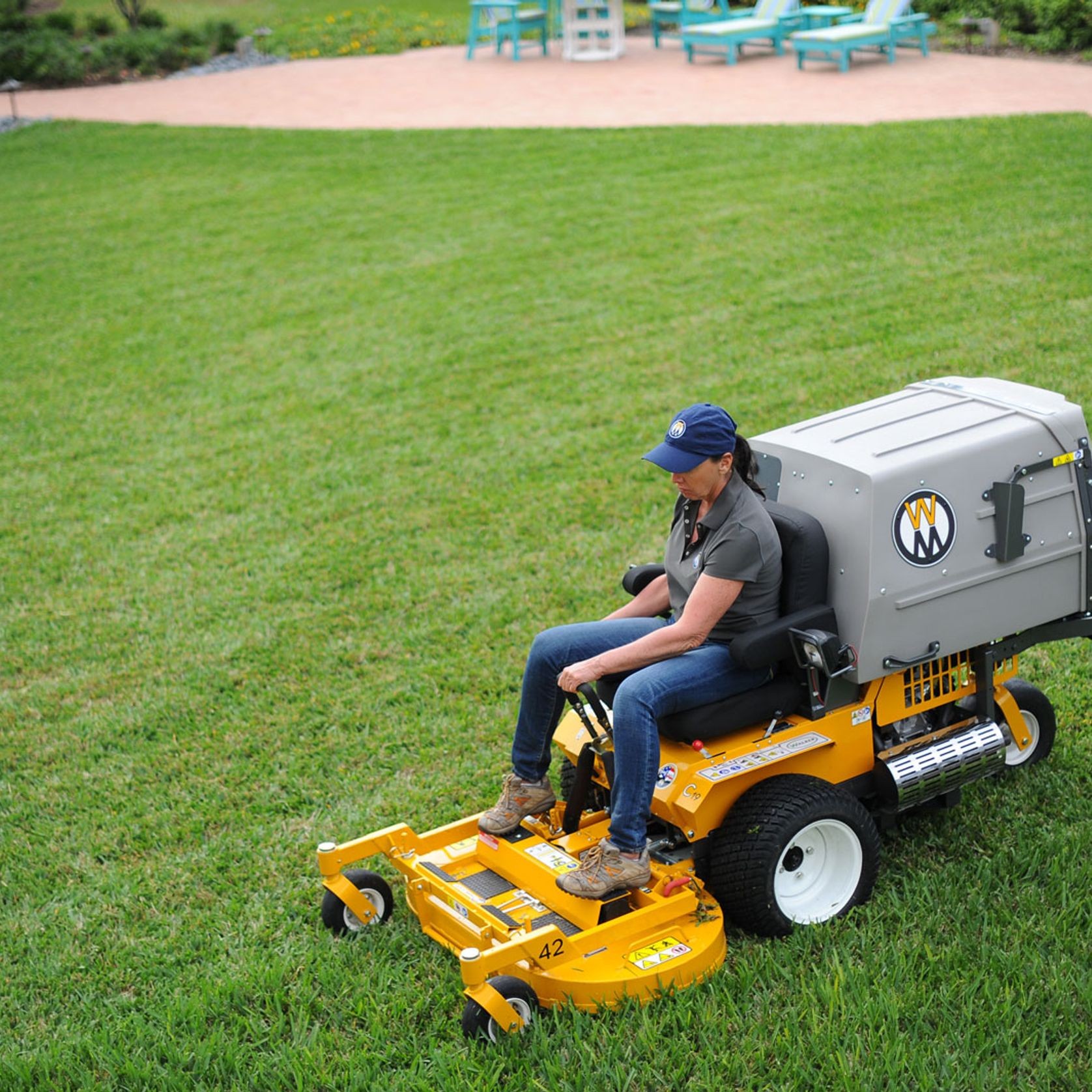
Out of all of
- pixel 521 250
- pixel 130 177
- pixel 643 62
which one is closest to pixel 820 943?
pixel 521 250

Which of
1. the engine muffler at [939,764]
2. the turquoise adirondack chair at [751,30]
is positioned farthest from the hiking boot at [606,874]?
the turquoise adirondack chair at [751,30]

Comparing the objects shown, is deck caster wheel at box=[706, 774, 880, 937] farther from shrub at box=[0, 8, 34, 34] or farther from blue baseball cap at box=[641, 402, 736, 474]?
shrub at box=[0, 8, 34, 34]

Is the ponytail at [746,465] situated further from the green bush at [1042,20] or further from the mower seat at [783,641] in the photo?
the green bush at [1042,20]

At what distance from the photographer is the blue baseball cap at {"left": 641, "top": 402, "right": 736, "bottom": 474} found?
14.3 feet

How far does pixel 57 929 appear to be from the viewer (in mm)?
4875

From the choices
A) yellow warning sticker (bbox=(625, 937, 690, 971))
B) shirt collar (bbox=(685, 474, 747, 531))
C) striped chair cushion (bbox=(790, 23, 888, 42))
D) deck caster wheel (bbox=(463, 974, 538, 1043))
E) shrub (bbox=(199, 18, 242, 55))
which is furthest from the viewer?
shrub (bbox=(199, 18, 242, 55))

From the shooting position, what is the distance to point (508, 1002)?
3.98 meters

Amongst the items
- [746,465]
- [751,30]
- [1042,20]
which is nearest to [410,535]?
[746,465]

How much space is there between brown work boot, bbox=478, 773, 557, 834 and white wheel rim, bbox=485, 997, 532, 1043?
0.77 meters

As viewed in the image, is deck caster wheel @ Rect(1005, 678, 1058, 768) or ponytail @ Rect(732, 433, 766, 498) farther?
deck caster wheel @ Rect(1005, 678, 1058, 768)

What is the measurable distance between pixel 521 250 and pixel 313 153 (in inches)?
217

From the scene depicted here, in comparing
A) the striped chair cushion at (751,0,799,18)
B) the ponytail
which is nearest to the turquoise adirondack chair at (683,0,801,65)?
the striped chair cushion at (751,0,799,18)

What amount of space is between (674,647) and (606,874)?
77cm

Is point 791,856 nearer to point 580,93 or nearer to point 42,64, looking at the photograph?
point 580,93
